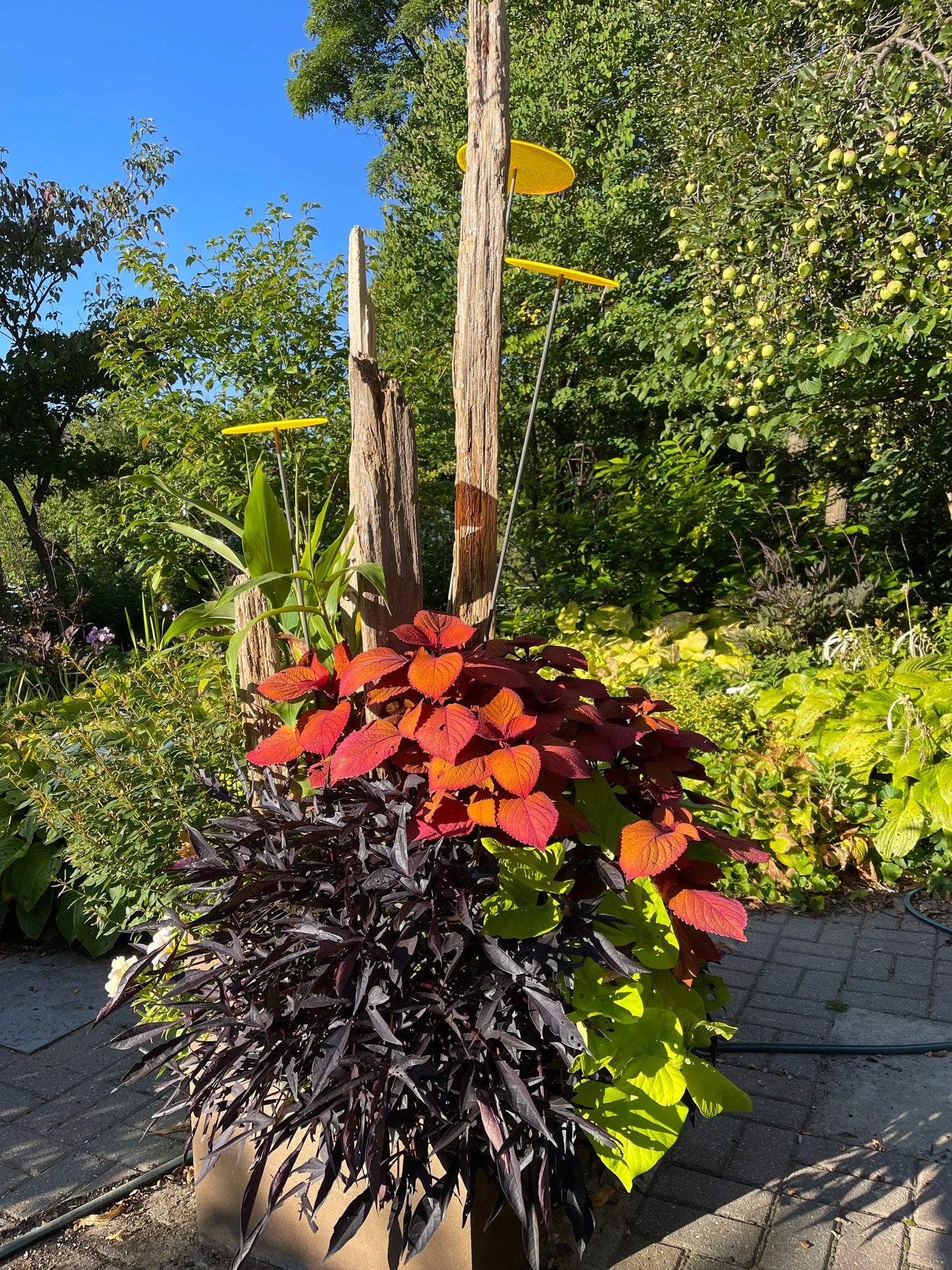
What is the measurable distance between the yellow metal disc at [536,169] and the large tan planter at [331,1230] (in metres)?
2.25

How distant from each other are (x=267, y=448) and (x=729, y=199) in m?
3.59

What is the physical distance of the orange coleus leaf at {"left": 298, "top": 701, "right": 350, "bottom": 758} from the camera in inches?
63.9

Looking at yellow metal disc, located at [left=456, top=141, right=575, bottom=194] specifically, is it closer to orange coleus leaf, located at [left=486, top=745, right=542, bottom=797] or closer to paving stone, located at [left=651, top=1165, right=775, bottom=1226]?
orange coleus leaf, located at [left=486, top=745, right=542, bottom=797]

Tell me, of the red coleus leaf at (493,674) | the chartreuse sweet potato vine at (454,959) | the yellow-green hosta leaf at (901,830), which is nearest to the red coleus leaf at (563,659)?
the chartreuse sweet potato vine at (454,959)

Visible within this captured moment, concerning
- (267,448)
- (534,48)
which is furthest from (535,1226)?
(534,48)

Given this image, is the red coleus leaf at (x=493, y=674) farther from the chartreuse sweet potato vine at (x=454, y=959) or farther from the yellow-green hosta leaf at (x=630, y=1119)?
the yellow-green hosta leaf at (x=630, y=1119)

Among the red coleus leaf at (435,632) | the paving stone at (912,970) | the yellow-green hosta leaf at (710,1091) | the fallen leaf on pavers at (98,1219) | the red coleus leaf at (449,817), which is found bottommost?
the paving stone at (912,970)

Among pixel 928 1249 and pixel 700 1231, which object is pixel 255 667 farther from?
pixel 928 1249

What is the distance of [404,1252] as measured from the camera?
1.55 meters

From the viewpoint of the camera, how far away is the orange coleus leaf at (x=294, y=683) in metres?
1.76

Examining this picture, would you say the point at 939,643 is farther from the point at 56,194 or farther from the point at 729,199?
the point at 56,194

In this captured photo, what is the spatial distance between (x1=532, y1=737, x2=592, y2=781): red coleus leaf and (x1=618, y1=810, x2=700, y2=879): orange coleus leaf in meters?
0.13

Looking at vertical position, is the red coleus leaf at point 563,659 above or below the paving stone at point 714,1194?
above

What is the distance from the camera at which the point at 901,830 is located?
3.46m
